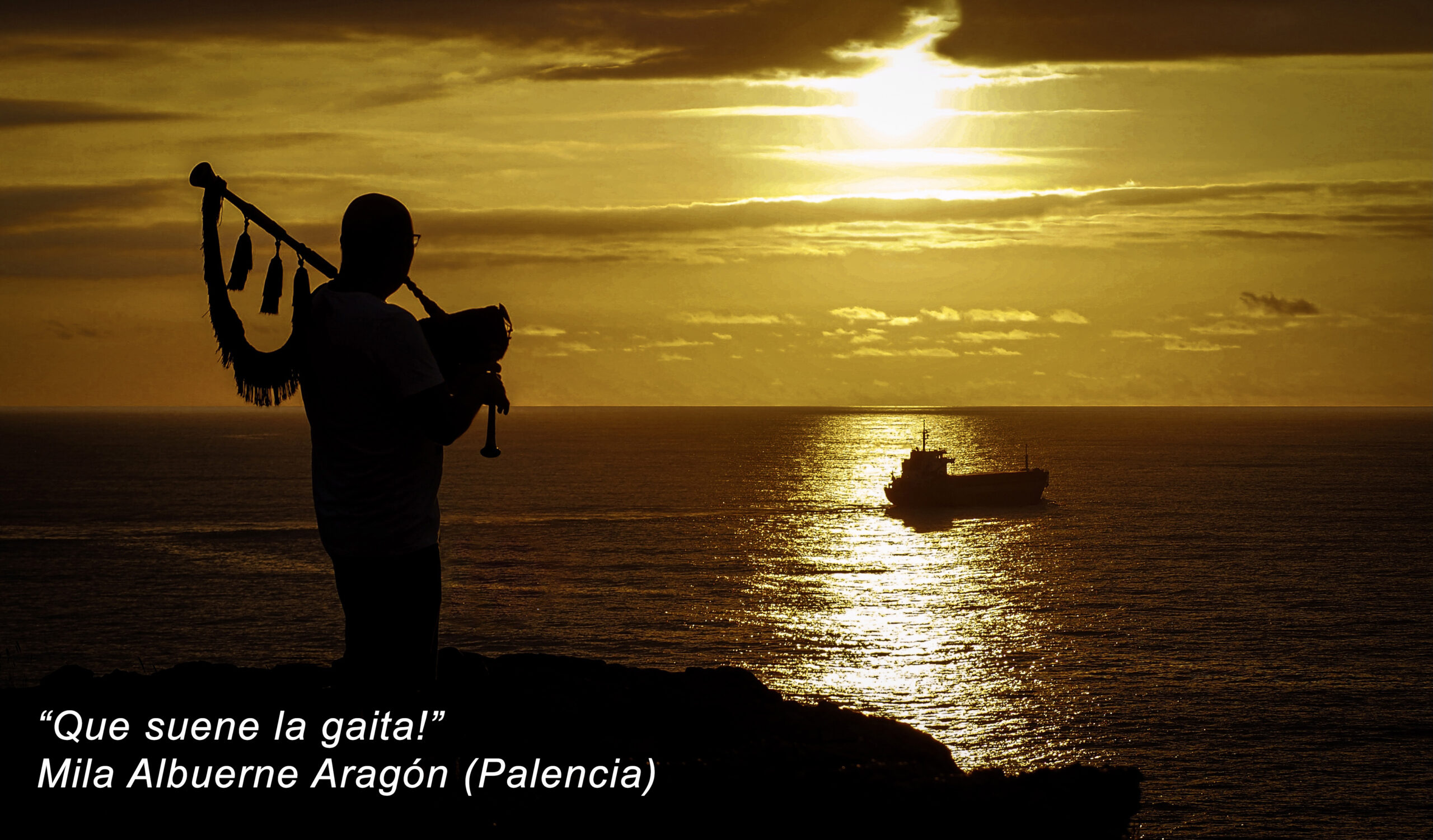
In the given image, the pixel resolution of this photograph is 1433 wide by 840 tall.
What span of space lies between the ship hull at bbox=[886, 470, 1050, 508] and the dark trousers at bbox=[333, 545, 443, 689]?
96.1m

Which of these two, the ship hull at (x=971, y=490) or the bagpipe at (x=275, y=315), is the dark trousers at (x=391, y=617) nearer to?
the bagpipe at (x=275, y=315)

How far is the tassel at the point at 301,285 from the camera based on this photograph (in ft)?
15.2

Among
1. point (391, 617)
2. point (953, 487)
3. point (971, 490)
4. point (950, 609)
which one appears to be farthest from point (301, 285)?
point (971, 490)

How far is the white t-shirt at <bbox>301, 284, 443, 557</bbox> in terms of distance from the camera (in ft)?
13.0

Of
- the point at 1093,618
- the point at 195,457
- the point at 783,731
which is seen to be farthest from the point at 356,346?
the point at 195,457

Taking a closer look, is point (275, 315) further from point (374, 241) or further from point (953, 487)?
point (953, 487)

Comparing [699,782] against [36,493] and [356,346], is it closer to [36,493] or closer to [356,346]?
[356,346]

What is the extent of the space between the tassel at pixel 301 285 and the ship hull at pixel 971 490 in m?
96.1

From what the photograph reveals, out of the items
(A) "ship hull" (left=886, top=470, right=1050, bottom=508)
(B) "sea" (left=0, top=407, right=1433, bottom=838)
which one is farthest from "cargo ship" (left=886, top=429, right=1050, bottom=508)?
(B) "sea" (left=0, top=407, right=1433, bottom=838)

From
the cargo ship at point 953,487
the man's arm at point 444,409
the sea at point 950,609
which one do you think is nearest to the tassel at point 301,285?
the man's arm at point 444,409

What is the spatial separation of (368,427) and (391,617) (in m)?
0.81

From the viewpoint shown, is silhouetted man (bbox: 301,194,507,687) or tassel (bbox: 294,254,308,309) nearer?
silhouetted man (bbox: 301,194,507,687)

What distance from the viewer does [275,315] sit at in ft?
16.1

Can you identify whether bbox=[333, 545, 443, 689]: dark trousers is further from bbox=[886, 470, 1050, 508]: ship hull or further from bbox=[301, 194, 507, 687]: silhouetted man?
bbox=[886, 470, 1050, 508]: ship hull
